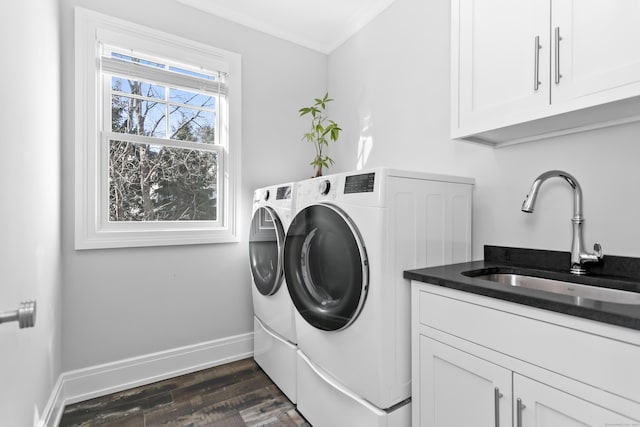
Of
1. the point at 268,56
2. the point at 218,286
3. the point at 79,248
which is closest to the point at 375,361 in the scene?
the point at 218,286

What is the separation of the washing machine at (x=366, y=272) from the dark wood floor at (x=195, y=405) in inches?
11.0

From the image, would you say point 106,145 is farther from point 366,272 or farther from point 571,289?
point 571,289

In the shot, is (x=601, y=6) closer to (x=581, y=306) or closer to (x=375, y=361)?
(x=581, y=306)

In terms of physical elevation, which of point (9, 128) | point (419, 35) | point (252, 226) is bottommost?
point (252, 226)

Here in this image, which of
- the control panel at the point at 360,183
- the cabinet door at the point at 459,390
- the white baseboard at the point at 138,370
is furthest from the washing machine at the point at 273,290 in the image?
the cabinet door at the point at 459,390

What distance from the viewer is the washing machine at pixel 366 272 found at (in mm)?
1201

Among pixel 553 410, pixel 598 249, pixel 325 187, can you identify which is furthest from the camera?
pixel 325 187

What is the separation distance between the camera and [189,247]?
2.21m

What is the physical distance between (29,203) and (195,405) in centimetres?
135

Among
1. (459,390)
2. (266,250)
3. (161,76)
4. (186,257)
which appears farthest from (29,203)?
(459,390)

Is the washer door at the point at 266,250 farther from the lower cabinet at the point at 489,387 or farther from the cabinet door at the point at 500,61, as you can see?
the cabinet door at the point at 500,61

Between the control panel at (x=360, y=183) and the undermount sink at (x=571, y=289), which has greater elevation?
the control panel at (x=360, y=183)

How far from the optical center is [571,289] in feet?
4.08

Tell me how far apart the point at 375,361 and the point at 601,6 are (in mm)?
1412
